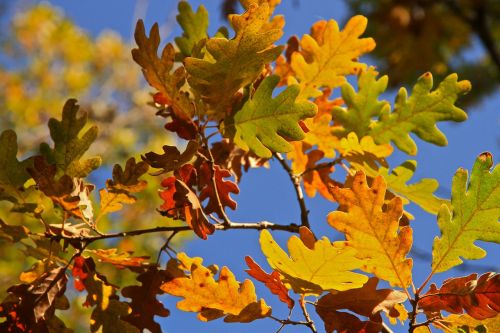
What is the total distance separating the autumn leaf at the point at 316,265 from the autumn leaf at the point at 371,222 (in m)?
0.04

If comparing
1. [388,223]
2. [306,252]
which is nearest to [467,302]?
[388,223]

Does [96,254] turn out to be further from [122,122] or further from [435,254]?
[122,122]

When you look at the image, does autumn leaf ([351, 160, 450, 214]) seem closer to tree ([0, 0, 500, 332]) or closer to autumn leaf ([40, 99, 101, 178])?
tree ([0, 0, 500, 332])

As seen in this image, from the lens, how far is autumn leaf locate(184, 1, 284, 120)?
1050 mm

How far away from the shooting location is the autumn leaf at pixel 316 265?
99cm

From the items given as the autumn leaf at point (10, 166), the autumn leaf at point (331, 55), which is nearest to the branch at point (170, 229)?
the autumn leaf at point (10, 166)

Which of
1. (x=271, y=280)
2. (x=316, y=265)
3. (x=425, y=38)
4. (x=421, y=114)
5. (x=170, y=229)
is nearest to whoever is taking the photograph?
(x=316, y=265)

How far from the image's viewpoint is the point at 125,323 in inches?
48.3

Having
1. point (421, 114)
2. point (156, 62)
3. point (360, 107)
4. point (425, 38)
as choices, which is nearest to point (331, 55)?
point (360, 107)

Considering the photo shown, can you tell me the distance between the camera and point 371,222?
1017 mm

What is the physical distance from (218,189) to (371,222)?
1.30 feet

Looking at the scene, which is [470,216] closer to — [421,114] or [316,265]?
[316,265]

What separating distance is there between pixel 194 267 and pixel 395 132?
2.00 feet

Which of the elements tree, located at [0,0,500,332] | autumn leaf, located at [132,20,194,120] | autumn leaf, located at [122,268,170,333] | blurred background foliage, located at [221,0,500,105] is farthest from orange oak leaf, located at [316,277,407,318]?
blurred background foliage, located at [221,0,500,105]
